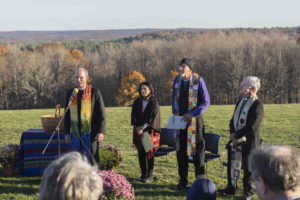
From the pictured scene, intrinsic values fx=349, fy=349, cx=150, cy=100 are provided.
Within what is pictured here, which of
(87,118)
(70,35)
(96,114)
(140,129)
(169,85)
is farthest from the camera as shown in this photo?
(70,35)

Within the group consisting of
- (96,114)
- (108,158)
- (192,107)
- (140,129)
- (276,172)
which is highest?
(276,172)

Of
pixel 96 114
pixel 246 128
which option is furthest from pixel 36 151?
pixel 246 128

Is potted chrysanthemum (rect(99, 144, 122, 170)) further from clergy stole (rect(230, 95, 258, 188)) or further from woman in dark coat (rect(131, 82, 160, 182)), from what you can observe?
clergy stole (rect(230, 95, 258, 188))

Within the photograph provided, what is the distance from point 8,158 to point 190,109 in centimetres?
379

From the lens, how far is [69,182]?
196 cm

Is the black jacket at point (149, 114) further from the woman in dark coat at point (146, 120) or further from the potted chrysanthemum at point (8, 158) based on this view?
the potted chrysanthemum at point (8, 158)

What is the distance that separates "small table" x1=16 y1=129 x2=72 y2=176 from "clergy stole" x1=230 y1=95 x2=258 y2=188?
332 cm

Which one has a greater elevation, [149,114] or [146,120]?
[149,114]

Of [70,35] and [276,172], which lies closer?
[276,172]

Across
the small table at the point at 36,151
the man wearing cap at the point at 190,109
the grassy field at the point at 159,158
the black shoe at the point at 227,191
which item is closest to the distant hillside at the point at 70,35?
the grassy field at the point at 159,158

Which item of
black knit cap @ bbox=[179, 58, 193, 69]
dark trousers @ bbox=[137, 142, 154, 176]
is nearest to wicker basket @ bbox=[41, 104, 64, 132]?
dark trousers @ bbox=[137, 142, 154, 176]

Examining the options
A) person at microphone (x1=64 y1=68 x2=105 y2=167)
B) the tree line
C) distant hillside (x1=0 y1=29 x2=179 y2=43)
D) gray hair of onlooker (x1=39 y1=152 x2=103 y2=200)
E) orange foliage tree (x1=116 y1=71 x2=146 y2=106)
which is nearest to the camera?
gray hair of onlooker (x1=39 y1=152 x2=103 y2=200)

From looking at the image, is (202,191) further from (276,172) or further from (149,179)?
(149,179)

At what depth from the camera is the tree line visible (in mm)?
55406
